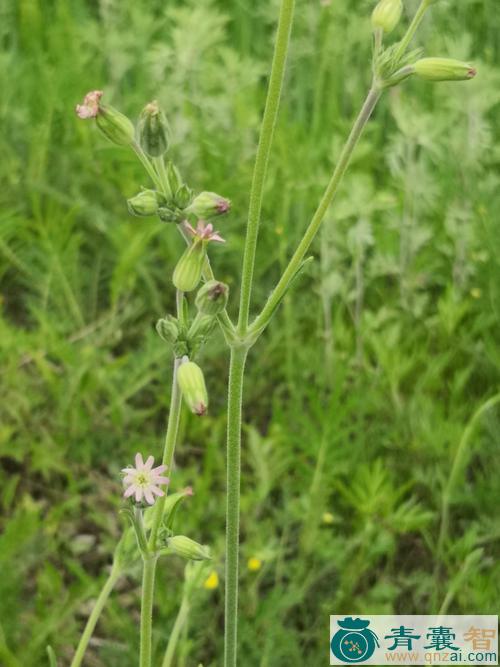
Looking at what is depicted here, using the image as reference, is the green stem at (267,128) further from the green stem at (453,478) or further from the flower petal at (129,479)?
the green stem at (453,478)

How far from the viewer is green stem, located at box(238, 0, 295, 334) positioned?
0.99m

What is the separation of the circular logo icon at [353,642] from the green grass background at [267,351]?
0.04 metres

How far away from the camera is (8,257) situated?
2.33 metres

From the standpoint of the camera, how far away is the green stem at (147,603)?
1.15 metres

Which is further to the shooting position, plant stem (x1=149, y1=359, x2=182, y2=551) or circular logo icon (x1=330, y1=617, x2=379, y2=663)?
circular logo icon (x1=330, y1=617, x2=379, y2=663)

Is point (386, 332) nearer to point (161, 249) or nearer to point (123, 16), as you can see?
point (161, 249)

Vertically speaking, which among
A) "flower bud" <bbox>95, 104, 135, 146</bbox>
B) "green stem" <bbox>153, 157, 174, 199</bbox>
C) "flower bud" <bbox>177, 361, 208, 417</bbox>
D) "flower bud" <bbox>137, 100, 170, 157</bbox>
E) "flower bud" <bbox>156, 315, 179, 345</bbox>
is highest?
"flower bud" <bbox>95, 104, 135, 146</bbox>

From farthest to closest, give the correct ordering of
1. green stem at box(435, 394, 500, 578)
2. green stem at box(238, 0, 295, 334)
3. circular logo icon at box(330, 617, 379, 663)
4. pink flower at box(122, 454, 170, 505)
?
green stem at box(435, 394, 500, 578)
circular logo icon at box(330, 617, 379, 663)
pink flower at box(122, 454, 170, 505)
green stem at box(238, 0, 295, 334)

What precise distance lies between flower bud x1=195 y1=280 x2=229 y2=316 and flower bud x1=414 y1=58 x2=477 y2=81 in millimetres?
322

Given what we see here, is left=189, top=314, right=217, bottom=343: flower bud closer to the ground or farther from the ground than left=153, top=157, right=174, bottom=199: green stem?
closer to the ground

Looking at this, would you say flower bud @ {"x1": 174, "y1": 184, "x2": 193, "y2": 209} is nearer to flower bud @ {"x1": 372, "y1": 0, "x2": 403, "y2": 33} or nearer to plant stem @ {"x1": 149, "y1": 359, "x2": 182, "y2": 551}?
plant stem @ {"x1": 149, "y1": 359, "x2": 182, "y2": 551}

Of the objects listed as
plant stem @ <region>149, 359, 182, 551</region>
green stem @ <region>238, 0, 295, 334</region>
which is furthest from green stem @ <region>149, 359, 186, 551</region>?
green stem @ <region>238, 0, 295, 334</region>

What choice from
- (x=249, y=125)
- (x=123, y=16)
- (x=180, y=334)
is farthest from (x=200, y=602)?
(x=123, y=16)

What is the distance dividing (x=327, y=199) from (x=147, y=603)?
535 millimetres
